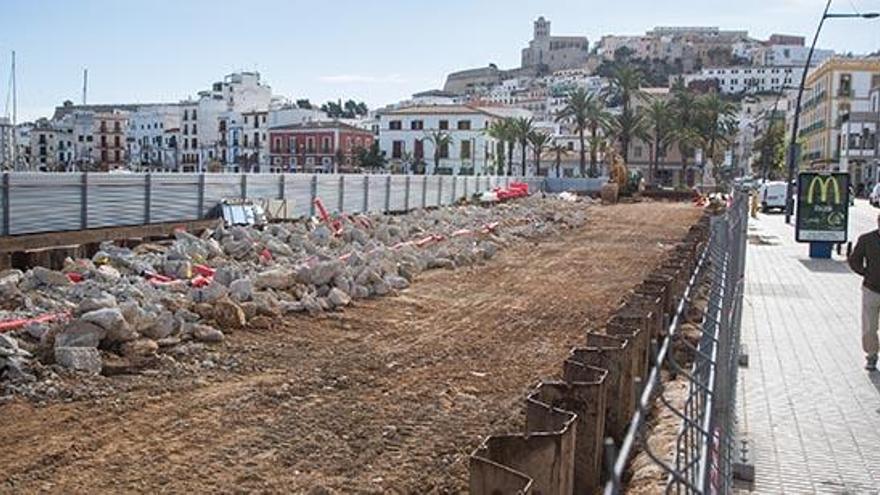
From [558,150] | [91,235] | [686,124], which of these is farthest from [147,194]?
[558,150]

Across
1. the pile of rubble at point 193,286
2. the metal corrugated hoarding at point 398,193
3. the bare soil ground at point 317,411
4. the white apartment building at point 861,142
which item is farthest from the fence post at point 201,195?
the white apartment building at point 861,142

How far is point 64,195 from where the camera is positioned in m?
20.2

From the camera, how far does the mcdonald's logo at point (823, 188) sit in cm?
2067

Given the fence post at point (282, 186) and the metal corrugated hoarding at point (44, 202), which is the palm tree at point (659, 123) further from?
the metal corrugated hoarding at point (44, 202)

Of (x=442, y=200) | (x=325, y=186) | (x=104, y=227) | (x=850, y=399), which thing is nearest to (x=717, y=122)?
(x=442, y=200)

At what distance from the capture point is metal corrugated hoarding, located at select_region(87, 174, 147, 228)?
21.1m

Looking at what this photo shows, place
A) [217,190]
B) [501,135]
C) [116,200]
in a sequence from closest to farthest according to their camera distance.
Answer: [116,200] < [217,190] < [501,135]

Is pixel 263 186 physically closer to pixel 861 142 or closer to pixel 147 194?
pixel 147 194

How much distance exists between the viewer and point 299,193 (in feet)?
101

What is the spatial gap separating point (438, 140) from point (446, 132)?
374cm

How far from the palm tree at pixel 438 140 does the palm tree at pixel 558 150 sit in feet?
39.6

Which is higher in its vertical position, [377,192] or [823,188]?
[823,188]

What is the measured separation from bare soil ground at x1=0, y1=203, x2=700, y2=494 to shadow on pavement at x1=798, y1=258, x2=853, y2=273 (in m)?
7.38

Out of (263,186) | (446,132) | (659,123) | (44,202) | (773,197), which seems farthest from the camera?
(446,132)
